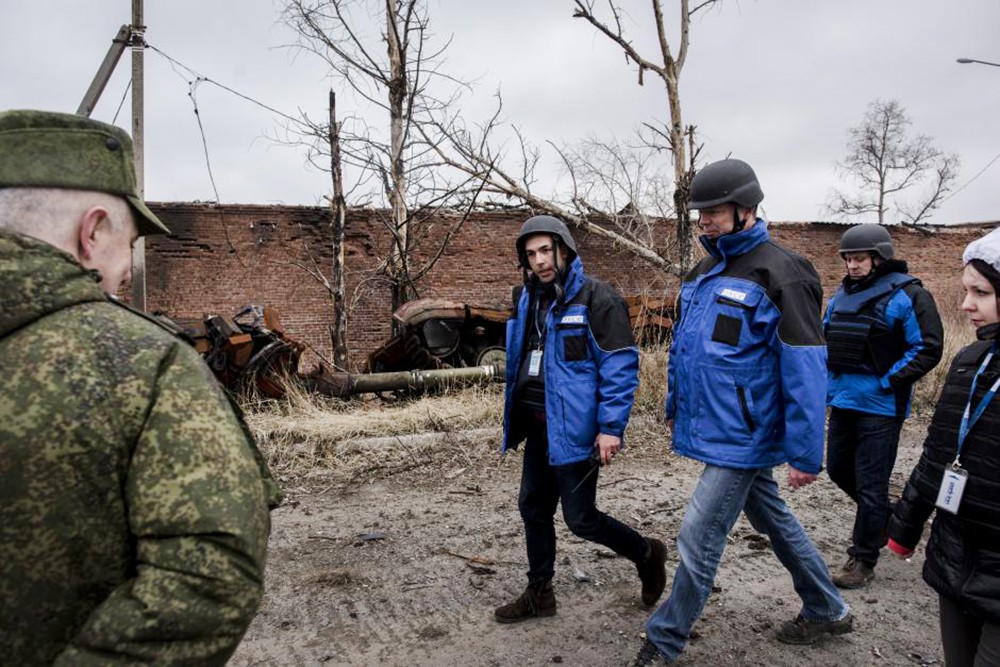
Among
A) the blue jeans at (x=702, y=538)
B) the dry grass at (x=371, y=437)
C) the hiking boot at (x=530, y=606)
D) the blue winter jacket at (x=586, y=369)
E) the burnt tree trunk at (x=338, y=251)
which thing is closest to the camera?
the blue jeans at (x=702, y=538)

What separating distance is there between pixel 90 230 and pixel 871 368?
151 inches

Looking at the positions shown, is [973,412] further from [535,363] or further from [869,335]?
[869,335]

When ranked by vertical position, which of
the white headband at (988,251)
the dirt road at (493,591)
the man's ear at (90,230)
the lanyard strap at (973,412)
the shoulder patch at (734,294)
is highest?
the white headband at (988,251)

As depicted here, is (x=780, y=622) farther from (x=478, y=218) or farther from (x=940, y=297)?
(x=940, y=297)

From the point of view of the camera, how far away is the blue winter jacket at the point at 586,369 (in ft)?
10.5

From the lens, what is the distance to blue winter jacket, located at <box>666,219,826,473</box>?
276 centimetres

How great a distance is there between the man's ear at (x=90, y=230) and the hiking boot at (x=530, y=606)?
2790 mm

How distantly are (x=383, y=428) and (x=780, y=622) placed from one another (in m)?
4.22

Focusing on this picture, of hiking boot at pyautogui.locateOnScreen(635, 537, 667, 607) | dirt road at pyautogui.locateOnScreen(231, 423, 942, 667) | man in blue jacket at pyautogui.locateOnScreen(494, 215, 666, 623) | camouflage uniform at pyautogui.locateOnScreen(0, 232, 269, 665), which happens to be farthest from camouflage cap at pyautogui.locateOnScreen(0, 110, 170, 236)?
hiking boot at pyautogui.locateOnScreen(635, 537, 667, 607)

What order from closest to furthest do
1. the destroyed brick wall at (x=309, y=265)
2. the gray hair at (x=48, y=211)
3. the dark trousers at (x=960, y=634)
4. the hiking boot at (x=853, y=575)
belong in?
1. the gray hair at (x=48, y=211)
2. the dark trousers at (x=960, y=634)
3. the hiking boot at (x=853, y=575)
4. the destroyed brick wall at (x=309, y=265)

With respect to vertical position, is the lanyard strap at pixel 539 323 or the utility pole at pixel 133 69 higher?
the utility pole at pixel 133 69

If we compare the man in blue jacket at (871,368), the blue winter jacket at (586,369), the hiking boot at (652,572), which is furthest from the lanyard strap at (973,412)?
the man in blue jacket at (871,368)

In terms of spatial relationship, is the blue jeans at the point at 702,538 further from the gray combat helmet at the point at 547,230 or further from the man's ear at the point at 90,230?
the man's ear at the point at 90,230

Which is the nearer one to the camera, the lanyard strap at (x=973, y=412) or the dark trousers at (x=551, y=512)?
the lanyard strap at (x=973, y=412)
